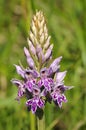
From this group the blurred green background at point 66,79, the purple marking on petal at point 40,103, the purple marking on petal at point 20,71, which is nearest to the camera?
the purple marking on petal at point 40,103

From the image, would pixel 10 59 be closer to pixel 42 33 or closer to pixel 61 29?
pixel 61 29

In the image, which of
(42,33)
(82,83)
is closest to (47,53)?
(42,33)

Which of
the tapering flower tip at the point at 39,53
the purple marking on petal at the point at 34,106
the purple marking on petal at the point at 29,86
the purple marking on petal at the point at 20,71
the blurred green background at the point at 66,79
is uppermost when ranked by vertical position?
the blurred green background at the point at 66,79

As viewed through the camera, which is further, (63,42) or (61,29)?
(61,29)

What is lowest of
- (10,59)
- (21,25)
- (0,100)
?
(0,100)

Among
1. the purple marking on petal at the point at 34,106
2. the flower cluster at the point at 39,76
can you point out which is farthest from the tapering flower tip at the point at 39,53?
the purple marking on petal at the point at 34,106

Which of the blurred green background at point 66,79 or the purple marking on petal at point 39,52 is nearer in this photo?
the purple marking on petal at point 39,52

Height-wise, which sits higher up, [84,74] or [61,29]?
[61,29]

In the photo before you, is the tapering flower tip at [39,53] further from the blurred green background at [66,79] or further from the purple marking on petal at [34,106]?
the blurred green background at [66,79]

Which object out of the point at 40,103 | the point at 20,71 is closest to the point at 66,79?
the point at 20,71
